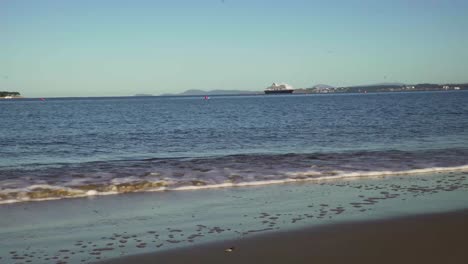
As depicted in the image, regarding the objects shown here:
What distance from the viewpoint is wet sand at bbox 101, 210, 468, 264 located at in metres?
7.32

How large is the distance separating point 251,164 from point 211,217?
840cm

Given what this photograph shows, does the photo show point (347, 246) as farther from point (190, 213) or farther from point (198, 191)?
point (198, 191)

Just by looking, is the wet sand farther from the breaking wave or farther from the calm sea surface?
the calm sea surface

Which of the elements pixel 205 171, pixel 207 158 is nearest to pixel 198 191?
pixel 205 171

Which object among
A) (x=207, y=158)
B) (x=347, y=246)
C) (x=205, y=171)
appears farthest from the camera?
(x=207, y=158)

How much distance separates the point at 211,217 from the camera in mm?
9906

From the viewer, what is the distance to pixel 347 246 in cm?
796

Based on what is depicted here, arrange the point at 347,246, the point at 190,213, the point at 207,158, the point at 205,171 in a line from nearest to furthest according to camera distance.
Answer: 1. the point at 347,246
2. the point at 190,213
3. the point at 205,171
4. the point at 207,158

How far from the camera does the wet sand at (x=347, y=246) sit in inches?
288

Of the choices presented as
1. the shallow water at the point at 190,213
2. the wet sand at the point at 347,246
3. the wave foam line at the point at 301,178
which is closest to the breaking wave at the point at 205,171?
the wave foam line at the point at 301,178

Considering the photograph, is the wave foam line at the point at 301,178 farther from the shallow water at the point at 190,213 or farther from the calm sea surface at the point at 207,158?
the shallow water at the point at 190,213

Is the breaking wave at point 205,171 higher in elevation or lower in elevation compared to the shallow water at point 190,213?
lower

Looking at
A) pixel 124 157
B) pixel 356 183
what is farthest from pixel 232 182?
pixel 124 157

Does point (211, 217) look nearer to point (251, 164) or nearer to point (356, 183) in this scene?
point (356, 183)
